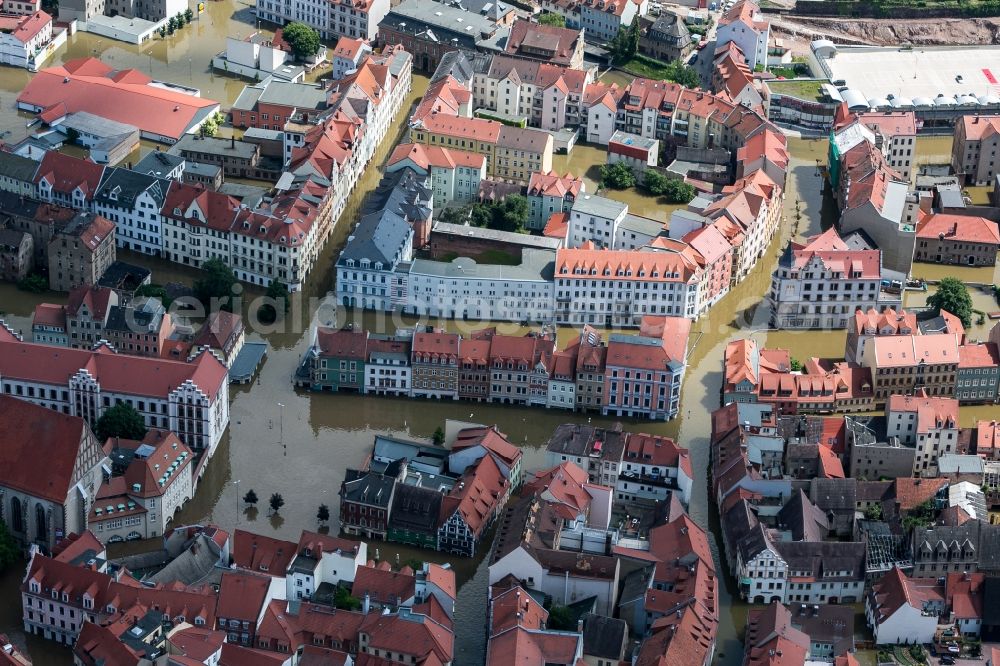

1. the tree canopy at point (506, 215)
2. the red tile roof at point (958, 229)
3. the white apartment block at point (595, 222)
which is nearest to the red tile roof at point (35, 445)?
the tree canopy at point (506, 215)

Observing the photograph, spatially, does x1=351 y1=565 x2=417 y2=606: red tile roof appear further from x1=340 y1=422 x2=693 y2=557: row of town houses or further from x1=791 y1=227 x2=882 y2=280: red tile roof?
x1=791 y1=227 x2=882 y2=280: red tile roof

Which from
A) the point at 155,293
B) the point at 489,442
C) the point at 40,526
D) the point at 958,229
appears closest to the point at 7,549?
the point at 40,526

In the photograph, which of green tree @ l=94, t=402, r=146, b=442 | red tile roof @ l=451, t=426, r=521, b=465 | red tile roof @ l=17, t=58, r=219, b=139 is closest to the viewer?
red tile roof @ l=451, t=426, r=521, b=465

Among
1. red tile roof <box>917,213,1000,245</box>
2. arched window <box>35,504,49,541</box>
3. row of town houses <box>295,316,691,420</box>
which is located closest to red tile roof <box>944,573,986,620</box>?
row of town houses <box>295,316,691,420</box>

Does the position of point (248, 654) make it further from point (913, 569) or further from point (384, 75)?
point (384, 75)

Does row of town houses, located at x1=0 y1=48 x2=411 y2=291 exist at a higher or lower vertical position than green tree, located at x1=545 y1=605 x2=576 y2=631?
higher


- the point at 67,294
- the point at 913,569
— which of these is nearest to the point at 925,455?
the point at 913,569

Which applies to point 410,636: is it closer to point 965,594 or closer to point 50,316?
point 965,594

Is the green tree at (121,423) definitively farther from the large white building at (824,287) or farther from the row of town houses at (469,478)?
the large white building at (824,287)
